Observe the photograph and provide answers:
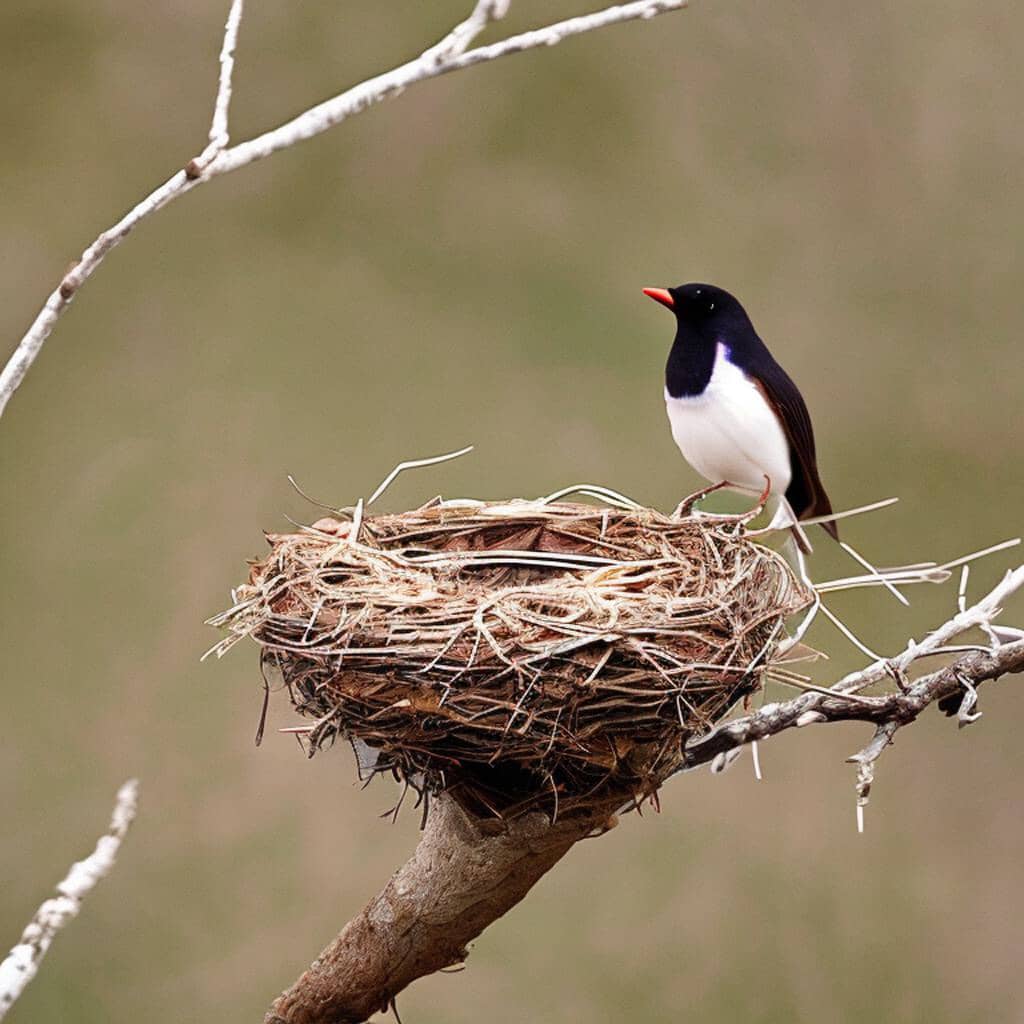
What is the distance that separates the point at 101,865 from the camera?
827mm

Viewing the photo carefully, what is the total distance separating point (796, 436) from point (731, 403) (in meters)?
0.10

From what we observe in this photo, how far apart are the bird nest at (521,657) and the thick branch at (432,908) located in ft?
0.19

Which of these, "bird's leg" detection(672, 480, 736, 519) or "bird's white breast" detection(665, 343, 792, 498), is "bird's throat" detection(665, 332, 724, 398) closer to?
"bird's white breast" detection(665, 343, 792, 498)

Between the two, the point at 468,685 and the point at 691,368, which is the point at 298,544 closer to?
the point at 468,685

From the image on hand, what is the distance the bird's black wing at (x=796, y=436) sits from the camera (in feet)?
5.89

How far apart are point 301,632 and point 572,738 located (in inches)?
10.9

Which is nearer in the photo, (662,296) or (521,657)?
(521,657)

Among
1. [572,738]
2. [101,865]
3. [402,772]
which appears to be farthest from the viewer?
[402,772]

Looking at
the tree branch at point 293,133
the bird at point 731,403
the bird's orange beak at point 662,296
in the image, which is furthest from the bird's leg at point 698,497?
the tree branch at point 293,133

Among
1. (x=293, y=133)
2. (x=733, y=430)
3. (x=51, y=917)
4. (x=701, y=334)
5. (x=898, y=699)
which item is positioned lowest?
(x=51, y=917)

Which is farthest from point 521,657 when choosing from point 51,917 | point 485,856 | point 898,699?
point 51,917

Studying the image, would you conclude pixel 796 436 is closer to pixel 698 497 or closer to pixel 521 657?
pixel 698 497

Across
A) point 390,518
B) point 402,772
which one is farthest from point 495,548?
point 402,772

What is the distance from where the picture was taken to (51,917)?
2.59 ft
